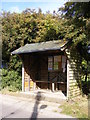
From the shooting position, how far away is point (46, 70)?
1024 cm

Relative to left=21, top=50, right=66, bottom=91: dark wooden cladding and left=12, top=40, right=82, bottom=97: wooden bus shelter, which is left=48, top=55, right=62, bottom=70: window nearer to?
left=12, top=40, right=82, bottom=97: wooden bus shelter

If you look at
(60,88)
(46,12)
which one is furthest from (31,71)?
(46,12)

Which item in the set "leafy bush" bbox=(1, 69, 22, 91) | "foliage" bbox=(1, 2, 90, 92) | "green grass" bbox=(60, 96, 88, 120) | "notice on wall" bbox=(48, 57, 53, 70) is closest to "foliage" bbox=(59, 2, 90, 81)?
"foliage" bbox=(1, 2, 90, 92)

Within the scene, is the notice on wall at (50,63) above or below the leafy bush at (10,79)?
above

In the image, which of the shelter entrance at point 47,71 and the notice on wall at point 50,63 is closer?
the shelter entrance at point 47,71

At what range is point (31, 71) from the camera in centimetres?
1018

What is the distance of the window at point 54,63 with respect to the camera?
947cm

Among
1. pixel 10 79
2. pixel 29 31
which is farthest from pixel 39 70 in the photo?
pixel 29 31

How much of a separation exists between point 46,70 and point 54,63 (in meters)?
0.88

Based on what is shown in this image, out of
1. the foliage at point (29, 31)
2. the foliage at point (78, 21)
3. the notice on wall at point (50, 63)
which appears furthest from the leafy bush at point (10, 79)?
the foliage at point (78, 21)

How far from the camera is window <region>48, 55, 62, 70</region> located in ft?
31.1

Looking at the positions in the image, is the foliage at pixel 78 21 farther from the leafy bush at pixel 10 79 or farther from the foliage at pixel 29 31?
the leafy bush at pixel 10 79

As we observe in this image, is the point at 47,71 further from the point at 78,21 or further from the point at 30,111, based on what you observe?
the point at 30,111

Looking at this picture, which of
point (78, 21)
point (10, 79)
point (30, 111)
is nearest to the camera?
point (30, 111)
